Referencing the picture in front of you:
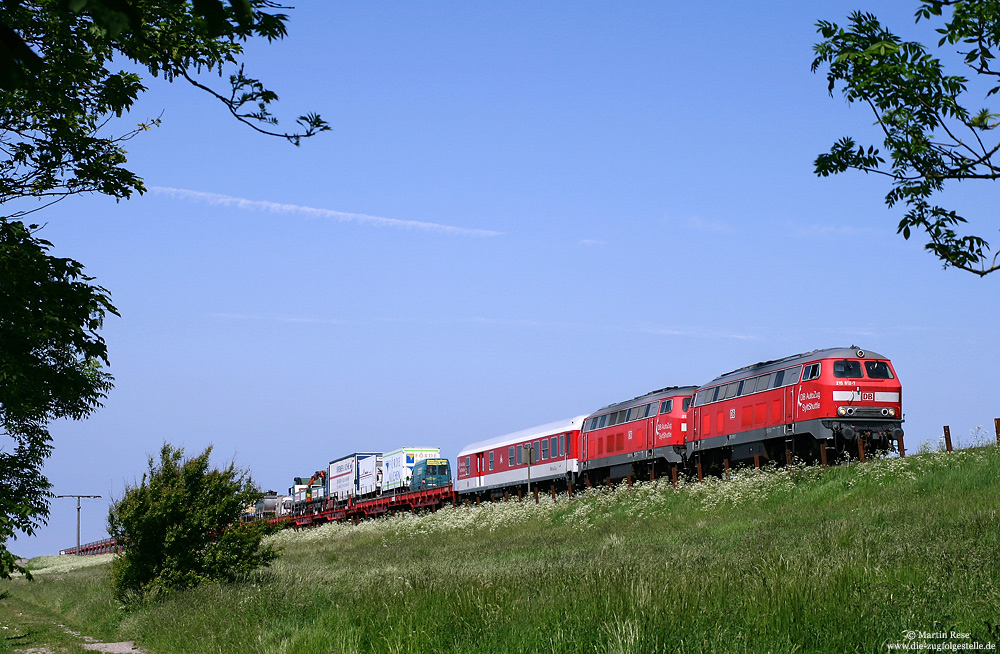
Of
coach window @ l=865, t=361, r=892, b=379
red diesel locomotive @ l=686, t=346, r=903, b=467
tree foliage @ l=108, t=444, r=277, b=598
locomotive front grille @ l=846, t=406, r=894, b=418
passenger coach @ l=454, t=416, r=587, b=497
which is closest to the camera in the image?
tree foliage @ l=108, t=444, r=277, b=598

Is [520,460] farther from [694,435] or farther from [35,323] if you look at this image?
[35,323]

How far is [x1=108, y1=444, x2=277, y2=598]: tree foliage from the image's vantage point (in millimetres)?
18734

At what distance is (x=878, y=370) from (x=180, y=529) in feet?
67.3

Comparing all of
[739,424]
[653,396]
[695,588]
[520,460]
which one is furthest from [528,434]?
[695,588]

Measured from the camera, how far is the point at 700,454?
107ft

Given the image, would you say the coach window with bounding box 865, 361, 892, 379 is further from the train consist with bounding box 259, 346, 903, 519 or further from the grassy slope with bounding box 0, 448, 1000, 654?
the grassy slope with bounding box 0, 448, 1000, 654

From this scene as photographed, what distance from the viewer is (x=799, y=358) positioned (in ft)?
91.0

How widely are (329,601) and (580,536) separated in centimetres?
1212

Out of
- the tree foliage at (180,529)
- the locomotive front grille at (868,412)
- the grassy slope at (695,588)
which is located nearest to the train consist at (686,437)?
the locomotive front grille at (868,412)

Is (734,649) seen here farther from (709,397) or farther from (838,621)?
(709,397)

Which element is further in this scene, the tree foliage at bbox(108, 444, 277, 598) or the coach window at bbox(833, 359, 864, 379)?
the coach window at bbox(833, 359, 864, 379)

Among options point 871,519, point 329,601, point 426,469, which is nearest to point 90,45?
point 329,601

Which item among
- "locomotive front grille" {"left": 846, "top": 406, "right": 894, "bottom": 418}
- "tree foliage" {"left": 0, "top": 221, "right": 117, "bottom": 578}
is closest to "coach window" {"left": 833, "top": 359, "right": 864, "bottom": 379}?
"locomotive front grille" {"left": 846, "top": 406, "right": 894, "bottom": 418}

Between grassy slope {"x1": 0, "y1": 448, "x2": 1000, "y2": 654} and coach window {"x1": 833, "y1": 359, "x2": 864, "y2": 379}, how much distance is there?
319 centimetres
